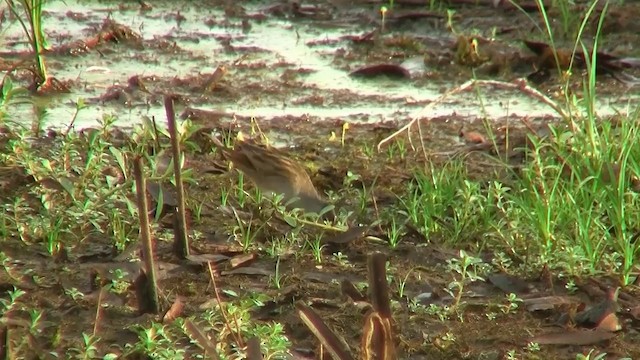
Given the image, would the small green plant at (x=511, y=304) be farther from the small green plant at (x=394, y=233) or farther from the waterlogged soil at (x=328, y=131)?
the small green plant at (x=394, y=233)

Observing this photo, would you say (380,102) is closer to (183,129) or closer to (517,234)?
(183,129)

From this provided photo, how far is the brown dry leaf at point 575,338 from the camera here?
2885 millimetres

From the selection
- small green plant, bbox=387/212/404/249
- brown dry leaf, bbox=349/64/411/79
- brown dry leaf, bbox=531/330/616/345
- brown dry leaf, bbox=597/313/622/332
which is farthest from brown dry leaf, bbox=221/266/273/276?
brown dry leaf, bbox=349/64/411/79

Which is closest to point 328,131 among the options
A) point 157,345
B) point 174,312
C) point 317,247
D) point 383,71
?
point 383,71

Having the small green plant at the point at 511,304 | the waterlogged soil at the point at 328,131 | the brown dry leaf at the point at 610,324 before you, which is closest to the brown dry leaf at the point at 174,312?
the waterlogged soil at the point at 328,131

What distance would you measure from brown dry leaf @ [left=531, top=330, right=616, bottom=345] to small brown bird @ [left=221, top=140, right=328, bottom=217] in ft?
3.18

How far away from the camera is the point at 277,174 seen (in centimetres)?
362

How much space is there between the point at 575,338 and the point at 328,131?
6.42ft

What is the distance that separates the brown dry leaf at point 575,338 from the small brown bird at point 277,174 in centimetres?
97

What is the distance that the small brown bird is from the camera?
360 cm

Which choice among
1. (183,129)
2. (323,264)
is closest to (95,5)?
(183,129)

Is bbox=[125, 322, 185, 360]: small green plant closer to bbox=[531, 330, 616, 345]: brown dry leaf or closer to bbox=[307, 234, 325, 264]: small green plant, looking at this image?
bbox=[307, 234, 325, 264]: small green plant

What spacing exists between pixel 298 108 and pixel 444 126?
68 centimetres

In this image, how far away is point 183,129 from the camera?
4.21 metres
